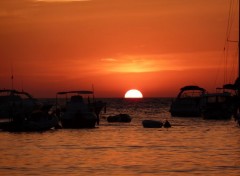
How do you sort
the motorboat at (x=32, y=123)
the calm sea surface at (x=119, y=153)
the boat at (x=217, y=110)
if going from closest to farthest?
the calm sea surface at (x=119, y=153) < the motorboat at (x=32, y=123) < the boat at (x=217, y=110)

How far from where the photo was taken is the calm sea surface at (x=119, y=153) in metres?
39.2

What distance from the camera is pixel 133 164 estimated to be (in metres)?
42.1

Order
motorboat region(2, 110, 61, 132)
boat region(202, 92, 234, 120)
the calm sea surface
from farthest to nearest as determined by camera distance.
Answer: boat region(202, 92, 234, 120) → motorboat region(2, 110, 61, 132) → the calm sea surface

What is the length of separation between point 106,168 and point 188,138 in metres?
29.1

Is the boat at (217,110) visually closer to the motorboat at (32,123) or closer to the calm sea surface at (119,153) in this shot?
the calm sea surface at (119,153)

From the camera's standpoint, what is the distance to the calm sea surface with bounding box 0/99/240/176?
129 ft

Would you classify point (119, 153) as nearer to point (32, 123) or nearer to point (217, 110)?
point (32, 123)

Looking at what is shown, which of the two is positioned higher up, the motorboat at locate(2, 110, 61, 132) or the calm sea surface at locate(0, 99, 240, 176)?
the motorboat at locate(2, 110, 61, 132)

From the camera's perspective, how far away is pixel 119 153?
165 feet

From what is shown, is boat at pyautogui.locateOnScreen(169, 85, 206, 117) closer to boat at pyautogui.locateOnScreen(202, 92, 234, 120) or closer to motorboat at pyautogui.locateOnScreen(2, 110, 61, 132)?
boat at pyautogui.locateOnScreen(202, 92, 234, 120)

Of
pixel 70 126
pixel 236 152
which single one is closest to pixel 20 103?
pixel 70 126

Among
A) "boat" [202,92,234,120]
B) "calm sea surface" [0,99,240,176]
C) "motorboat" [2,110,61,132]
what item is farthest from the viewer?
"boat" [202,92,234,120]

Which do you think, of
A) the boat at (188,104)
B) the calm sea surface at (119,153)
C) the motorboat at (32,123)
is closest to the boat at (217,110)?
the boat at (188,104)

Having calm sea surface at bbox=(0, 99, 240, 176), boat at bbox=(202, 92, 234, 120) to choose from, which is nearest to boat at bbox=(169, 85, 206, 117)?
boat at bbox=(202, 92, 234, 120)
